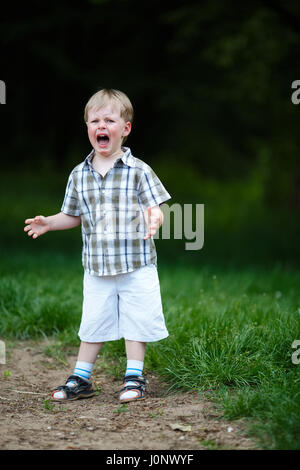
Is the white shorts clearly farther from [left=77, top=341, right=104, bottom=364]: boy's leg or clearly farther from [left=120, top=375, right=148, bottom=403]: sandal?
[left=120, top=375, right=148, bottom=403]: sandal

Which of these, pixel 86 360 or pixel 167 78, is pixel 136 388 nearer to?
pixel 86 360

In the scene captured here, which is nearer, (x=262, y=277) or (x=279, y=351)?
(x=279, y=351)

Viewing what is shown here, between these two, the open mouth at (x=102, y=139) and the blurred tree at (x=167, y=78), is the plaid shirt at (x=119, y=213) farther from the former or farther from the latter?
the blurred tree at (x=167, y=78)

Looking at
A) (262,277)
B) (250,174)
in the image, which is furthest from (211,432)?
(250,174)

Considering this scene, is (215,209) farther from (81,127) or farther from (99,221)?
(99,221)

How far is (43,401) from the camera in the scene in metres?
3.30

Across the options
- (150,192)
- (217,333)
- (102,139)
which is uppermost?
(102,139)

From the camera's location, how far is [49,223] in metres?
3.37

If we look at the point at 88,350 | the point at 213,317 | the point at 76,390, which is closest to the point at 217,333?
the point at 213,317

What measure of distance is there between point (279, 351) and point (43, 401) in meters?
1.37

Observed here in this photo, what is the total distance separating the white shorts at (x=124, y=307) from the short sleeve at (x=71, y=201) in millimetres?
Result: 388

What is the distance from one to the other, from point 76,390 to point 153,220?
1.06 metres

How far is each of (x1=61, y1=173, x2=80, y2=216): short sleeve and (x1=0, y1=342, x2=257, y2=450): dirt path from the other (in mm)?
1065

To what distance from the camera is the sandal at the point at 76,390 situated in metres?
3.29
